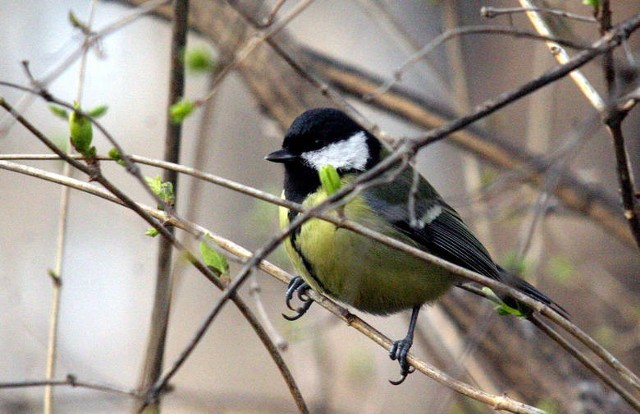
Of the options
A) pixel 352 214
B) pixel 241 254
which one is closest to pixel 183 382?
pixel 352 214

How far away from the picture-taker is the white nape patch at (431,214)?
2886mm

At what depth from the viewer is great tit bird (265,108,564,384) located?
253 centimetres

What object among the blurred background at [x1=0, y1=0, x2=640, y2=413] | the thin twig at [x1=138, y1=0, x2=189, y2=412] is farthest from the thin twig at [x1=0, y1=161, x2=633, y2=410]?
the blurred background at [x1=0, y1=0, x2=640, y2=413]

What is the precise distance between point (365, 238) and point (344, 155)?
20.1 inches

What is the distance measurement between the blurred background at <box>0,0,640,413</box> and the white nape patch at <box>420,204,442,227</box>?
359 mm

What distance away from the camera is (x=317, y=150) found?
9.36ft

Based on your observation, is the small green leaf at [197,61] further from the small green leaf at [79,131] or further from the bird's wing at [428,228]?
A: the bird's wing at [428,228]

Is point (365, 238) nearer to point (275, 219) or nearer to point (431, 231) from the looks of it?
point (431, 231)

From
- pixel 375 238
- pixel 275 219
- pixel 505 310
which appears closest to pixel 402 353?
pixel 505 310

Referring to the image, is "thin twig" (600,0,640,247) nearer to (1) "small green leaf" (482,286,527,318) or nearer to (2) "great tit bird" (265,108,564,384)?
(1) "small green leaf" (482,286,527,318)

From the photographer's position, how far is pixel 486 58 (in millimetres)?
5848

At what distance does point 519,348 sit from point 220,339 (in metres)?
3.29

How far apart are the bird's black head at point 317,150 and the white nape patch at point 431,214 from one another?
0.96 feet

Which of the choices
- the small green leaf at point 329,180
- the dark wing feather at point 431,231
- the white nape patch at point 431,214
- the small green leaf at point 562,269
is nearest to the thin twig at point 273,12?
the small green leaf at point 329,180
